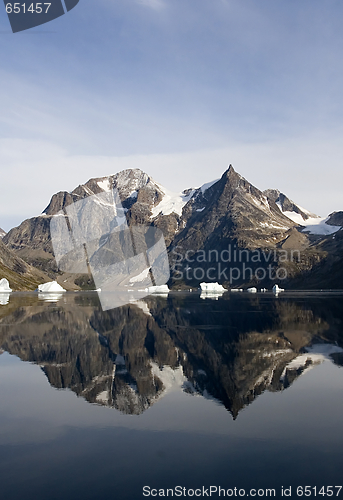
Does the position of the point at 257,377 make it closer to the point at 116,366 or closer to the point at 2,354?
the point at 116,366

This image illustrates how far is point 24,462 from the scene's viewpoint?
69.3ft

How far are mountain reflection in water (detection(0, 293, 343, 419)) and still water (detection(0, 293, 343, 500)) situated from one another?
9.4 inches

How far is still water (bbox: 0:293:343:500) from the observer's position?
19109 millimetres

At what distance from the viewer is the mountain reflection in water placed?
35.1 m

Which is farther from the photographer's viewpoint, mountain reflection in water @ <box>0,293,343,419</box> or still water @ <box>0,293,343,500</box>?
A: mountain reflection in water @ <box>0,293,343,419</box>

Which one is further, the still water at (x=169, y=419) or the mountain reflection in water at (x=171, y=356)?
the mountain reflection in water at (x=171, y=356)

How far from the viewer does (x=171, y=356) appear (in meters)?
50.0

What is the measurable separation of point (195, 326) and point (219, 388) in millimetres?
44735

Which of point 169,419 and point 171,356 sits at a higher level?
point 169,419

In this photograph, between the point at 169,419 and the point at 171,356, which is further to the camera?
the point at 171,356

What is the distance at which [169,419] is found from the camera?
28.4 metres

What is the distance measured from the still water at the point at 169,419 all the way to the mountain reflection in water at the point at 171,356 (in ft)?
0.78

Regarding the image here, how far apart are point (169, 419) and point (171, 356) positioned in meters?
21.6

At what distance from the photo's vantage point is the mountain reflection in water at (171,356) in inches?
1382
